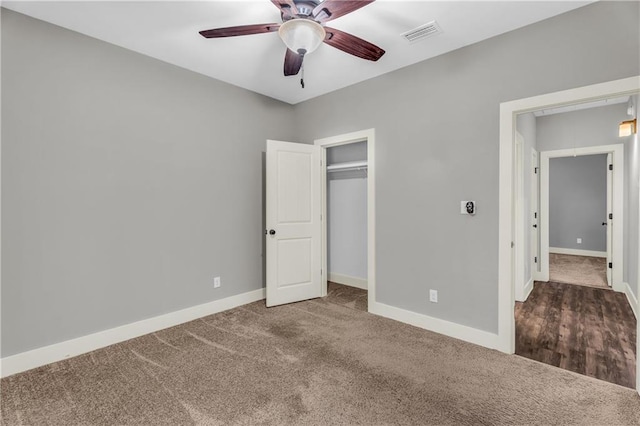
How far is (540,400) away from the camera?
1975 millimetres

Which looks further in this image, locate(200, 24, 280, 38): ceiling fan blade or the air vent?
the air vent

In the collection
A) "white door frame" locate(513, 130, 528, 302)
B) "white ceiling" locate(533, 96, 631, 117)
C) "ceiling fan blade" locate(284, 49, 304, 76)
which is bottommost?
"white door frame" locate(513, 130, 528, 302)

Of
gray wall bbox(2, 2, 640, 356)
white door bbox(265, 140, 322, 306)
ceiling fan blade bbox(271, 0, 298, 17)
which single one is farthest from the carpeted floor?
ceiling fan blade bbox(271, 0, 298, 17)

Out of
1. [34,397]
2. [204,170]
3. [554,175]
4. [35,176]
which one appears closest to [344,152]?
[204,170]

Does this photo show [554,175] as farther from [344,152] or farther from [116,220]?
[116,220]

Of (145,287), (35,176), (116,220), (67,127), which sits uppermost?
(67,127)

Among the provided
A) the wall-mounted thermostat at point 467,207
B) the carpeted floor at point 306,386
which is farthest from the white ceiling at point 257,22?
the carpeted floor at point 306,386

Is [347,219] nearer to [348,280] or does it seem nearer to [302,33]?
[348,280]

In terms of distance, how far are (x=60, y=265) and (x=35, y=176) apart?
0.76 m

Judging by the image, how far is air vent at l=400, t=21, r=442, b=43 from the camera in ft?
8.16

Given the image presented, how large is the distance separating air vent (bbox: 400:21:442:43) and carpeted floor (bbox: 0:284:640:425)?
2.81 metres

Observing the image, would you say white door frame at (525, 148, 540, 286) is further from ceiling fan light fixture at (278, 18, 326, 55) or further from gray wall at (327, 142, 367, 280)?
ceiling fan light fixture at (278, 18, 326, 55)

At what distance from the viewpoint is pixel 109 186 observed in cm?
277

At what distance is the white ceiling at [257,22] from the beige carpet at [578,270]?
15.0 ft
